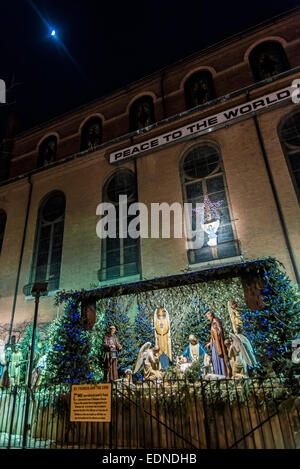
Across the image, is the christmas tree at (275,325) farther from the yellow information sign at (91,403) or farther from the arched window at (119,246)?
the arched window at (119,246)

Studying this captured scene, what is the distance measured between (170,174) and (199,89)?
5786mm

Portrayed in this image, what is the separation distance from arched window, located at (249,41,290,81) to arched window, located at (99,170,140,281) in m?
8.47

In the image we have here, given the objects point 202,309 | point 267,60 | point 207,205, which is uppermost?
point 267,60

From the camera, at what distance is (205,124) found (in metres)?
14.0

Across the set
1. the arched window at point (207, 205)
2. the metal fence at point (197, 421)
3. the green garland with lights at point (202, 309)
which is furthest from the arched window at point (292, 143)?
the metal fence at point (197, 421)

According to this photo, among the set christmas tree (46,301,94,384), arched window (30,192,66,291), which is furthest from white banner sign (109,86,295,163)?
christmas tree (46,301,94,384)

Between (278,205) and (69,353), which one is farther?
(278,205)

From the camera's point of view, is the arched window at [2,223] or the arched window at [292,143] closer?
the arched window at [292,143]

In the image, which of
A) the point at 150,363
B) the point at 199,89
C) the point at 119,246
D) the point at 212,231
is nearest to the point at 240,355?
the point at 150,363

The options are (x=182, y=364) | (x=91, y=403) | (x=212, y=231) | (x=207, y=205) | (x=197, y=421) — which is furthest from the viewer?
(x=207, y=205)

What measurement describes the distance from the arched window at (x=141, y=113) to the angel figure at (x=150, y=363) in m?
12.6

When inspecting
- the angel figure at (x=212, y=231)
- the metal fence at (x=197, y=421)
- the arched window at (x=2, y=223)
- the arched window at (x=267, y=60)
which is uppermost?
the arched window at (x=267, y=60)

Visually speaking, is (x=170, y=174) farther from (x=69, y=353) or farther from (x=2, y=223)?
(x=2, y=223)

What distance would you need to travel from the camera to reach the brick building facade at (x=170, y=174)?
1195 cm
